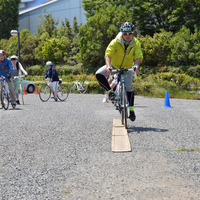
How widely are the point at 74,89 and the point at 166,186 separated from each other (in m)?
23.4

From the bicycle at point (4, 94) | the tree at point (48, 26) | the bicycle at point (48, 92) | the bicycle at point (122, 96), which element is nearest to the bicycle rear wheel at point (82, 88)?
the bicycle at point (48, 92)

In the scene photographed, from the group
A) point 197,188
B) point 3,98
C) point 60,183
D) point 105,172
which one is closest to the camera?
point 197,188

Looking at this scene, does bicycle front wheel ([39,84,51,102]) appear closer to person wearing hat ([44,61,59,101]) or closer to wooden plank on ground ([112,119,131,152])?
person wearing hat ([44,61,59,101])

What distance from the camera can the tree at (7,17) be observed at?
64125mm

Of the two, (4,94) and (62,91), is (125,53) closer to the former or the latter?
(4,94)

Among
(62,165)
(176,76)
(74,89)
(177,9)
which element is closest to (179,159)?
(62,165)

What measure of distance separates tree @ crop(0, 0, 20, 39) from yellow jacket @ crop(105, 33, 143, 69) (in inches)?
2390

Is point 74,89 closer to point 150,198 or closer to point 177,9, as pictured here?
point 177,9

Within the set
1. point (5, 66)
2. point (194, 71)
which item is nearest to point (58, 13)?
point (194, 71)

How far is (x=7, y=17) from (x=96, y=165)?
2602 inches

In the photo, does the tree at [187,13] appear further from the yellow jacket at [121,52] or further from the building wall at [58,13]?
the yellow jacket at [121,52]

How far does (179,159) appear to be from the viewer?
14.3 ft

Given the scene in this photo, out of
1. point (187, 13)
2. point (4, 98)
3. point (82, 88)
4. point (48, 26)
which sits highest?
point (187, 13)

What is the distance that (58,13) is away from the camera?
208ft
